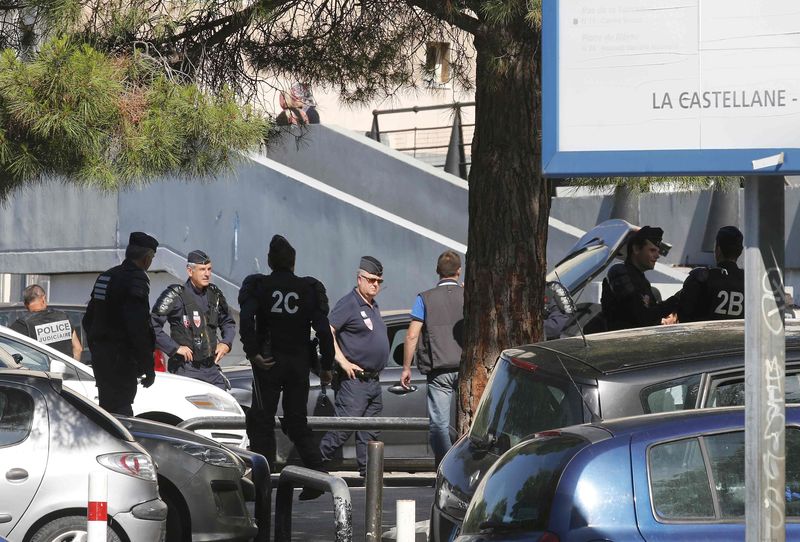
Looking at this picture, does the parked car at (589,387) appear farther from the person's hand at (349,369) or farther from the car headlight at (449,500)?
the person's hand at (349,369)

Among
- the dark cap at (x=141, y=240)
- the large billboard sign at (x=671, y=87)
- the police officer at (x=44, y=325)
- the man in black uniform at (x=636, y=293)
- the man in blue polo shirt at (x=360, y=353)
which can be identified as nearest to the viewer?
the large billboard sign at (x=671, y=87)

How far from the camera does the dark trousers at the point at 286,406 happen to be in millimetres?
9906

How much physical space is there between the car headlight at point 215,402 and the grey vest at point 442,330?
2.05 m

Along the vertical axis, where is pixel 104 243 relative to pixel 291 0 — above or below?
below

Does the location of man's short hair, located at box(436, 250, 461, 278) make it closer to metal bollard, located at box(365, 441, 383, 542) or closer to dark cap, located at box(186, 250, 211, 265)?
dark cap, located at box(186, 250, 211, 265)

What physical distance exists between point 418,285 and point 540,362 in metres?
11.0

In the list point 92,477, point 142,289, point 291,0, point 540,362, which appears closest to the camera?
point 92,477

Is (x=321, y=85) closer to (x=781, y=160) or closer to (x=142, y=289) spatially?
(x=142, y=289)

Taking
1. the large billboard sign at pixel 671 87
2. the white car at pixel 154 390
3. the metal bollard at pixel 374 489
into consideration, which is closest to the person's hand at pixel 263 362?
the white car at pixel 154 390

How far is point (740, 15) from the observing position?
3.70 m

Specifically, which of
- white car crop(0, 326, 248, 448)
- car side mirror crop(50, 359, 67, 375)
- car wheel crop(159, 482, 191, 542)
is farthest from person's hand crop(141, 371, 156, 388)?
car wheel crop(159, 482, 191, 542)

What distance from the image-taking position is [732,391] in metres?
5.75

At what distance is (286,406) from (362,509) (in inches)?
41.8

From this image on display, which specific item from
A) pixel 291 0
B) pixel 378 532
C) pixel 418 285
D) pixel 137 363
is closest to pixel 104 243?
pixel 418 285
